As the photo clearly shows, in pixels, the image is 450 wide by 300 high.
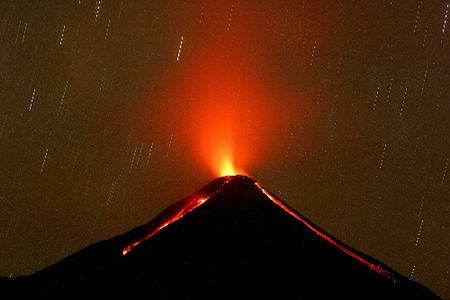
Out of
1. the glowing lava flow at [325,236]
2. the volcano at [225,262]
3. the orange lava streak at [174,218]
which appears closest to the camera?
the volcano at [225,262]

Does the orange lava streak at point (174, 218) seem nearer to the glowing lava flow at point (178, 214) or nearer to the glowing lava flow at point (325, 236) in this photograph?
the glowing lava flow at point (178, 214)

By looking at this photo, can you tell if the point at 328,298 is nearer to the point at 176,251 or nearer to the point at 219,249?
the point at 219,249

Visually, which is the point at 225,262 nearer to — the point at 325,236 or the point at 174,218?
the point at 174,218

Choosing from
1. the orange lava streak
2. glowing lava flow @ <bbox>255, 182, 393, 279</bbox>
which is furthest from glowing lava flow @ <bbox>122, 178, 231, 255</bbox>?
glowing lava flow @ <bbox>255, 182, 393, 279</bbox>

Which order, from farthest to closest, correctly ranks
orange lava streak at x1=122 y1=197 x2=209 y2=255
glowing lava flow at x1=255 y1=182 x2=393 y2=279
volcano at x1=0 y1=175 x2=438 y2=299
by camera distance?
glowing lava flow at x1=255 y1=182 x2=393 y2=279
orange lava streak at x1=122 y1=197 x2=209 y2=255
volcano at x1=0 y1=175 x2=438 y2=299

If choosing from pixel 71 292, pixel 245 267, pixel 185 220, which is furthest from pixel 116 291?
pixel 185 220

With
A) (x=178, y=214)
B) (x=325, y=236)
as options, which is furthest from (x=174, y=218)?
(x=325, y=236)

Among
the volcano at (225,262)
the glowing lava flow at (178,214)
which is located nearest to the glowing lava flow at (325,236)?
the volcano at (225,262)

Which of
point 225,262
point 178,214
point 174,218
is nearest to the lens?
point 225,262

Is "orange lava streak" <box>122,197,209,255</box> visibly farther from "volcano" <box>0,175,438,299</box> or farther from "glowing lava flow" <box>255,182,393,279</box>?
"glowing lava flow" <box>255,182,393,279</box>
